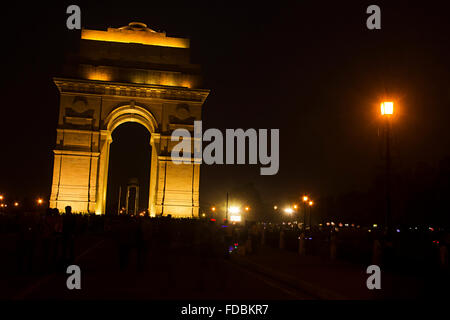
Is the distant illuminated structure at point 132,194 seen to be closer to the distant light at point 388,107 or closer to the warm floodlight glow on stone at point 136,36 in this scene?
the warm floodlight glow on stone at point 136,36

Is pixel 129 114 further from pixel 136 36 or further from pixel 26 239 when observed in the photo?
pixel 26 239

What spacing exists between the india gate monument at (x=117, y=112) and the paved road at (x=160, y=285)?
25.8 m

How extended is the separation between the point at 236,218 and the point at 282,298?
24.3 metres

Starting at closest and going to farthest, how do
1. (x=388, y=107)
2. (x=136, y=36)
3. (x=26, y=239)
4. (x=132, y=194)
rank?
(x=26, y=239)
(x=388, y=107)
(x=136, y=36)
(x=132, y=194)

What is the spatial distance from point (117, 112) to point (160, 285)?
32378 millimetres

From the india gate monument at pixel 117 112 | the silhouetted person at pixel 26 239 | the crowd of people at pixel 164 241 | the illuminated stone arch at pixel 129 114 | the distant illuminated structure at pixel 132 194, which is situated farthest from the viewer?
the distant illuminated structure at pixel 132 194

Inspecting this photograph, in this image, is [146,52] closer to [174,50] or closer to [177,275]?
[174,50]

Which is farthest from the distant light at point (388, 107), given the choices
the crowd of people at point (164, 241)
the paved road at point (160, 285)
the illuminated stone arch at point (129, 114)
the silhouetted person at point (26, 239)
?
the illuminated stone arch at point (129, 114)

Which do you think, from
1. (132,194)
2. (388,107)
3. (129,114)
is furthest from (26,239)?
(132,194)

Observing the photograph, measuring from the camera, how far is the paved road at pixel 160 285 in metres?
8.99

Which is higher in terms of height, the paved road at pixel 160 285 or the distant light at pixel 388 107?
the distant light at pixel 388 107

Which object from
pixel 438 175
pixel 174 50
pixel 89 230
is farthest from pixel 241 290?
pixel 438 175

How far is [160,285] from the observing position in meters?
10.4
